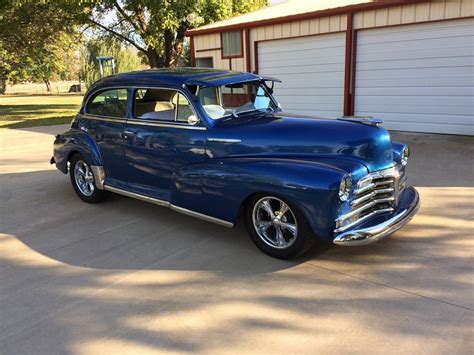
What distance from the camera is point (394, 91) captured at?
10750 millimetres

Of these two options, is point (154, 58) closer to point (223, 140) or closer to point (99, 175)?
point (99, 175)

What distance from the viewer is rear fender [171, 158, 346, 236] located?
11.8 ft

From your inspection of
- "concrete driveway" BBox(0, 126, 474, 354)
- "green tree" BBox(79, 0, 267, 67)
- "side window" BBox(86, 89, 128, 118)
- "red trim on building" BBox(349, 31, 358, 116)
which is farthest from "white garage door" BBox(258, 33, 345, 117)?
"side window" BBox(86, 89, 128, 118)

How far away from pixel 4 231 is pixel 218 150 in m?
2.88

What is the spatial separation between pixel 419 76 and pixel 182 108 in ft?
24.8

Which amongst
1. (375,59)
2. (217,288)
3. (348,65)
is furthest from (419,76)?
(217,288)

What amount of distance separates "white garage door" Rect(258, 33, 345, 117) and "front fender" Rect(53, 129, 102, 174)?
7.81 m

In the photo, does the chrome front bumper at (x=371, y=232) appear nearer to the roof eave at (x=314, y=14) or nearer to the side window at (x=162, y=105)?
the side window at (x=162, y=105)

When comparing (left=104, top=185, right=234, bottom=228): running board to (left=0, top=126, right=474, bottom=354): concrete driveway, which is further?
(left=104, top=185, right=234, bottom=228): running board

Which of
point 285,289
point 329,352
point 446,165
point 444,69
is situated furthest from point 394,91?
point 329,352

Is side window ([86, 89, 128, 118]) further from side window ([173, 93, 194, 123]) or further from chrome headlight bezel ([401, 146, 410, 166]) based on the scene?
chrome headlight bezel ([401, 146, 410, 166])

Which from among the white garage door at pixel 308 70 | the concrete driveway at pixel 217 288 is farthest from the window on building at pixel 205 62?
the concrete driveway at pixel 217 288

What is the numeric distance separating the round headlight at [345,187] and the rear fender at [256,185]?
42mm

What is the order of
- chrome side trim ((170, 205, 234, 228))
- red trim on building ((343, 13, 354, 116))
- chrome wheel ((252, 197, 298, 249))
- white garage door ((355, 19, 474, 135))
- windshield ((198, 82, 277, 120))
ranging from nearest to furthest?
chrome wheel ((252, 197, 298, 249)) < chrome side trim ((170, 205, 234, 228)) < windshield ((198, 82, 277, 120)) < white garage door ((355, 19, 474, 135)) < red trim on building ((343, 13, 354, 116))
